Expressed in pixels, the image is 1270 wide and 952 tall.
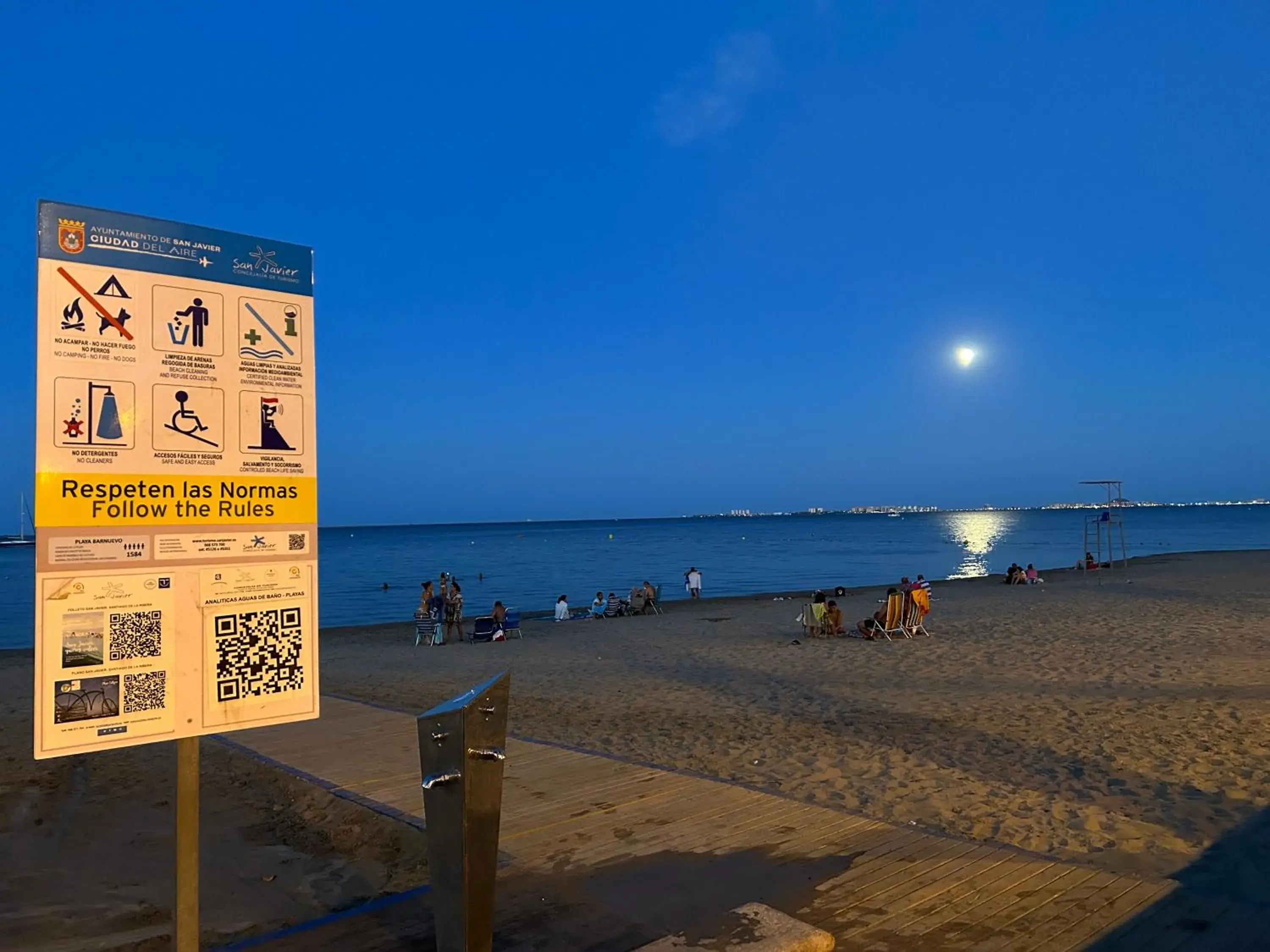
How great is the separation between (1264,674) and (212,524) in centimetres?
1186

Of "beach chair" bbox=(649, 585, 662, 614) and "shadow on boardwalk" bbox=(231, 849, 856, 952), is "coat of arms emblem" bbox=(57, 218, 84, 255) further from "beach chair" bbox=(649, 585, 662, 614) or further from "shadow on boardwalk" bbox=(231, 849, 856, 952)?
"beach chair" bbox=(649, 585, 662, 614)

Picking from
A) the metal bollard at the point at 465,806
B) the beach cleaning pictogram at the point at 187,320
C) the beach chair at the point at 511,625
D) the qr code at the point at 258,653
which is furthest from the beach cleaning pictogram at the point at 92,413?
the beach chair at the point at 511,625

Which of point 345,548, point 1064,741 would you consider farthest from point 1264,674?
point 345,548

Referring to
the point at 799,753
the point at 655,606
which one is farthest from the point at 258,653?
the point at 655,606

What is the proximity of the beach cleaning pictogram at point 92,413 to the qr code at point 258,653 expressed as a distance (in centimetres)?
74

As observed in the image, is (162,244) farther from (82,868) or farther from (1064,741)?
Answer: (1064,741)

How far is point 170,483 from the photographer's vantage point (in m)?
2.97

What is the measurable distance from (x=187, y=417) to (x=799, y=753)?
18.8ft

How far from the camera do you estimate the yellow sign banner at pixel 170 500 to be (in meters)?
2.72

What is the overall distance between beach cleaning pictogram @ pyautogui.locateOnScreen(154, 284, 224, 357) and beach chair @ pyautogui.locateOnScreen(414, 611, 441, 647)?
15.7m

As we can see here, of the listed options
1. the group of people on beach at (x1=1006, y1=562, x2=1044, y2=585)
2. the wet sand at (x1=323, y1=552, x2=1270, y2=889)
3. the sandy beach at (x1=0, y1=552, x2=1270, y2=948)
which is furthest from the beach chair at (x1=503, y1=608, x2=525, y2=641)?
the group of people on beach at (x1=1006, y1=562, x2=1044, y2=585)

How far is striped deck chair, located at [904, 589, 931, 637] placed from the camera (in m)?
15.3

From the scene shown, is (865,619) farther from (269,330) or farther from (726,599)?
(269,330)

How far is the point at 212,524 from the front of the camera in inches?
121
